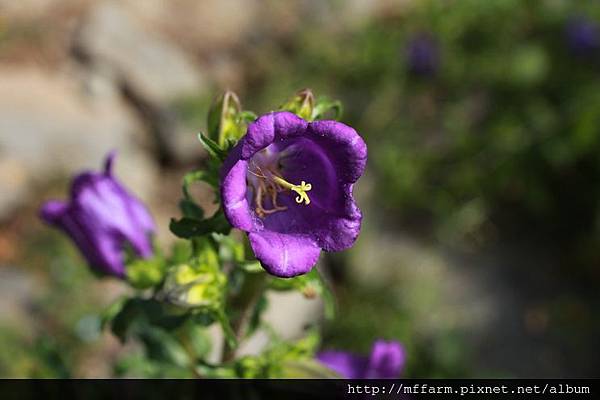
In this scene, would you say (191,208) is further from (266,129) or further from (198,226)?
(266,129)

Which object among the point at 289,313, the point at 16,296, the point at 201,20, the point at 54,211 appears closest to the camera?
the point at 54,211

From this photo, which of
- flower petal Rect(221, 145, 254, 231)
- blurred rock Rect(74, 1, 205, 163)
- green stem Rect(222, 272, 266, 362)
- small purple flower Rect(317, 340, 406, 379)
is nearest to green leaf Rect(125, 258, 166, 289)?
green stem Rect(222, 272, 266, 362)

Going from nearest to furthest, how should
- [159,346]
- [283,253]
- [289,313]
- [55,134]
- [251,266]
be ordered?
[283,253] → [251,266] → [159,346] → [289,313] → [55,134]

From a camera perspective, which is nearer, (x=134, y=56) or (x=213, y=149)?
(x=213, y=149)

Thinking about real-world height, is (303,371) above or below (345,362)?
below

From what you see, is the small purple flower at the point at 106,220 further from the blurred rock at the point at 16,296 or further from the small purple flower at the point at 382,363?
the blurred rock at the point at 16,296

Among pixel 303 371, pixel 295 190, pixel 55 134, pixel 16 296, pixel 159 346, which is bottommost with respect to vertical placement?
pixel 303 371

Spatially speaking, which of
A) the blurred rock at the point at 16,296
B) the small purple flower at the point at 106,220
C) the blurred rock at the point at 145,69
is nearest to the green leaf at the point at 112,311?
the small purple flower at the point at 106,220

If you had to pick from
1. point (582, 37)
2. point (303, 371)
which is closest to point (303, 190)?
point (303, 371)
